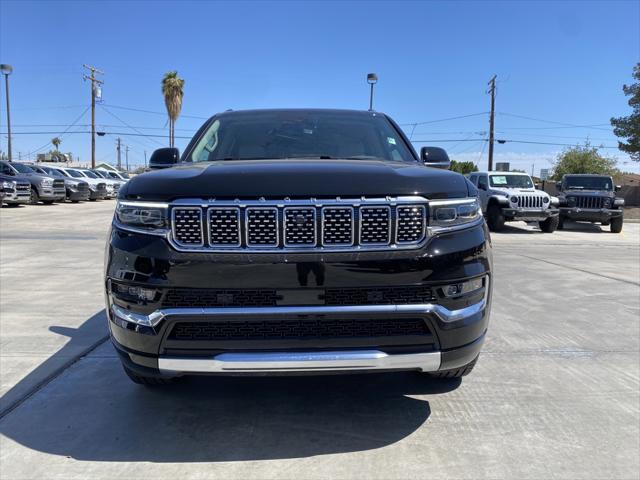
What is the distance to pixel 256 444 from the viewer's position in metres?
2.59

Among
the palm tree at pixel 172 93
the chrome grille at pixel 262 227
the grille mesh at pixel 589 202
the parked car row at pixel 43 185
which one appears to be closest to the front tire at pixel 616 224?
the grille mesh at pixel 589 202

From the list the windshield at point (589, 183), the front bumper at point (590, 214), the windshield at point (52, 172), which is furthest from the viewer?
the windshield at point (52, 172)

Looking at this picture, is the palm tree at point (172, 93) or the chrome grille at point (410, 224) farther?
the palm tree at point (172, 93)

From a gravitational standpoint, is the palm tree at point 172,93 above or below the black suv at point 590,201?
above

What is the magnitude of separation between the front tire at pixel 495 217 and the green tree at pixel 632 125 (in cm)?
1977

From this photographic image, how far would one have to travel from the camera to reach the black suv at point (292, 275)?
225 centimetres

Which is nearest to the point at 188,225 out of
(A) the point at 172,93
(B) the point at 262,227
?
(B) the point at 262,227

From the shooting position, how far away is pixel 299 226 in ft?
7.45

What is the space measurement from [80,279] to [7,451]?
422 cm

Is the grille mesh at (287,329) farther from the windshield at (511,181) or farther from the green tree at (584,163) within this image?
the green tree at (584,163)

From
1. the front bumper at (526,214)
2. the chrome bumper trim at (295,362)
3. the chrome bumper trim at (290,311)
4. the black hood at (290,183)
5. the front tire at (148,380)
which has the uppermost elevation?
the black hood at (290,183)

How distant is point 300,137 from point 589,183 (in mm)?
16378

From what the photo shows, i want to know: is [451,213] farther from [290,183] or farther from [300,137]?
[300,137]

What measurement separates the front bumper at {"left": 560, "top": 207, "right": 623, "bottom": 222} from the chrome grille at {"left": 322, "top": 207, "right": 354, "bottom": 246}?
16627mm
